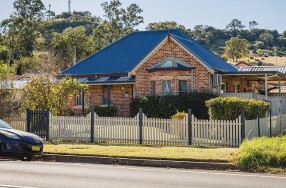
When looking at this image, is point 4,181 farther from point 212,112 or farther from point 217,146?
point 212,112

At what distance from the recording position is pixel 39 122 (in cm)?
2192

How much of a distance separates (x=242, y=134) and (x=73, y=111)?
62.1 feet

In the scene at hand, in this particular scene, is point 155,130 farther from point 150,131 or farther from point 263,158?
point 263,158

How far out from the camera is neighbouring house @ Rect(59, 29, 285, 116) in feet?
103

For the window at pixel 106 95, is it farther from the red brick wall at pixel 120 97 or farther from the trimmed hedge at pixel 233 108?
the trimmed hedge at pixel 233 108

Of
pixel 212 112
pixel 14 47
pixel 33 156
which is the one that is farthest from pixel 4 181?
pixel 14 47

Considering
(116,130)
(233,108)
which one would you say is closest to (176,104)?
(233,108)

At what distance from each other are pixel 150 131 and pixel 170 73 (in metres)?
12.3

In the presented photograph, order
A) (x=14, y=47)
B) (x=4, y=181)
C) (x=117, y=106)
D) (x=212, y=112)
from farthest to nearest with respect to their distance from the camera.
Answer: (x=14, y=47), (x=117, y=106), (x=212, y=112), (x=4, y=181)

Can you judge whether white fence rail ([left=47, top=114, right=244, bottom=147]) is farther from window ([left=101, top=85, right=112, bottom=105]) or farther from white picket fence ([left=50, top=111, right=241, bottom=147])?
window ([left=101, top=85, right=112, bottom=105])

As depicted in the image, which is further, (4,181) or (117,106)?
(117,106)

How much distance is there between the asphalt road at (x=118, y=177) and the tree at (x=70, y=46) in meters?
63.9

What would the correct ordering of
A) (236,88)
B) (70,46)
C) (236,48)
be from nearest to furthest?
(236,88) → (70,46) → (236,48)

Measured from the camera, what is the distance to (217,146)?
1897 centimetres
